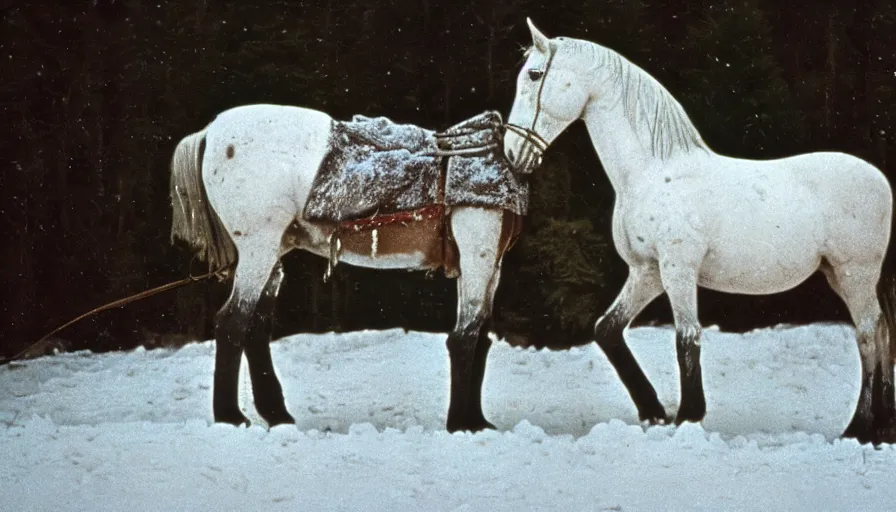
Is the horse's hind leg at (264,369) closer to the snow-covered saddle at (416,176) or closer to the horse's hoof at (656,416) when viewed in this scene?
the snow-covered saddle at (416,176)

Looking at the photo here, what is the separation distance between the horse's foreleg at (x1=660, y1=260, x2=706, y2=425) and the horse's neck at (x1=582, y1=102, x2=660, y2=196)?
1.29 feet

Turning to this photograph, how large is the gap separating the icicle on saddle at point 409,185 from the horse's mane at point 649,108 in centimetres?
52

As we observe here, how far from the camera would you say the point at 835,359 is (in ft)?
15.4

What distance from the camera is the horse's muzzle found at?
13.9ft

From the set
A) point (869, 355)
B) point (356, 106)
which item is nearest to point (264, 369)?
point (356, 106)

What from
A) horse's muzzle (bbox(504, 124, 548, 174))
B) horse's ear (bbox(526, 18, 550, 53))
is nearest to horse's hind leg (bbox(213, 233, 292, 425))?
horse's muzzle (bbox(504, 124, 548, 174))

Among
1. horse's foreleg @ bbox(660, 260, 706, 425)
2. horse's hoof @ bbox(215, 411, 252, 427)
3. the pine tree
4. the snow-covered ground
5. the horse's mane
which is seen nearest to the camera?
the snow-covered ground

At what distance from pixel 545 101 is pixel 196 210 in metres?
1.59

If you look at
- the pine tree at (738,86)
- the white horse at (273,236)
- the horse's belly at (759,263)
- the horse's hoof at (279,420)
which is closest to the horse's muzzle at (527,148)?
the white horse at (273,236)

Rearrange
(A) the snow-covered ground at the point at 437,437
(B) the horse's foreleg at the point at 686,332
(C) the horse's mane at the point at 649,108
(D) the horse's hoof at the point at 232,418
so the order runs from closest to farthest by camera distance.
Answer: (A) the snow-covered ground at the point at 437,437 < (B) the horse's foreleg at the point at 686,332 < (C) the horse's mane at the point at 649,108 < (D) the horse's hoof at the point at 232,418

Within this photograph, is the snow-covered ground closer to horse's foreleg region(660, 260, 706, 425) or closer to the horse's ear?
horse's foreleg region(660, 260, 706, 425)

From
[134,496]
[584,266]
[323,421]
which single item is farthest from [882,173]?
[134,496]

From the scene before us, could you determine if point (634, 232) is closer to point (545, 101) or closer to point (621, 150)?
point (621, 150)

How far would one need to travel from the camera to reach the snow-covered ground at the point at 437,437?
3.93 meters
